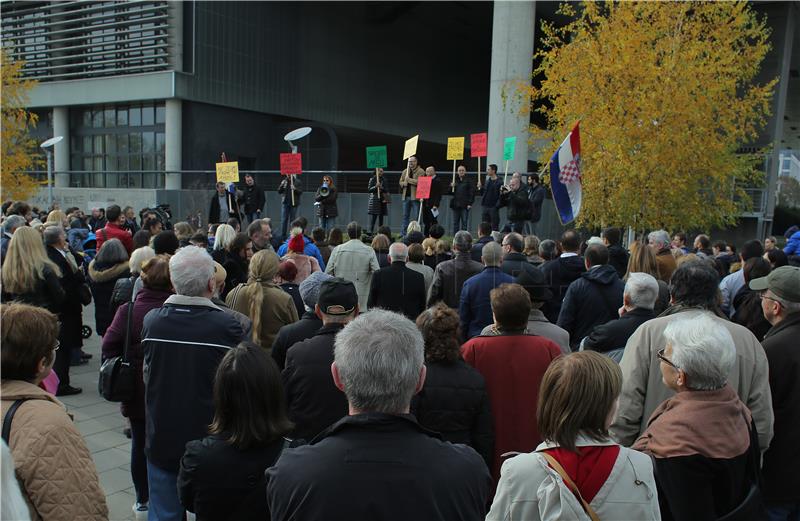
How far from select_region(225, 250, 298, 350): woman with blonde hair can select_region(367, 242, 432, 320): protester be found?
6.75 ft

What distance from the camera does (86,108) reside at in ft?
92.3

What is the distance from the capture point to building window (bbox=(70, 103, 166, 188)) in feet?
86.7

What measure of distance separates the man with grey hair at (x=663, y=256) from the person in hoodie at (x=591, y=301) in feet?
5.71

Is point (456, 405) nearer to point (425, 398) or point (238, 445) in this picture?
point (425, 398)

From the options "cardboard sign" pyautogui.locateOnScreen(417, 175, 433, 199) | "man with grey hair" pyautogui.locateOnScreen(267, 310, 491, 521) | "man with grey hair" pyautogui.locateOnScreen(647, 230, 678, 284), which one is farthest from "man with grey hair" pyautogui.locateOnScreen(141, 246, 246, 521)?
"cardboard sign" pyautogui.locateOnScreen(417, 175, 433, 199)

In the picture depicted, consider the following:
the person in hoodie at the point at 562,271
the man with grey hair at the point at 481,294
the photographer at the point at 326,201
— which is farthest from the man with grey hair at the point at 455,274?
the photographer at the point at 326,201

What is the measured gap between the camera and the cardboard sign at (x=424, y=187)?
13992 millimetres

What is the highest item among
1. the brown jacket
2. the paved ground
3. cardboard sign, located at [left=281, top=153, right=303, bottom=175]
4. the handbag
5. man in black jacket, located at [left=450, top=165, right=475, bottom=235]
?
cardboard sign, located at [left=281, top=153, right=303, bottom=175]

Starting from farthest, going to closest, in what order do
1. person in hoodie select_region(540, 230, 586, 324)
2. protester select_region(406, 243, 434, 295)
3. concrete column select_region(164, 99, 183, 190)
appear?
concrete column select_region(164, 99, 183, 190) < protester select_region(406, 243, 434, 295) < person in hoodie select_region(540, 230, 586, 324)

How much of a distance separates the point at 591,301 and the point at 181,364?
362cm

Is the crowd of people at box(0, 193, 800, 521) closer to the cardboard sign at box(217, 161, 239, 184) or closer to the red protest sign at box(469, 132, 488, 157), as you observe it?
the red protest sign at box(469, 132, 488, 157)

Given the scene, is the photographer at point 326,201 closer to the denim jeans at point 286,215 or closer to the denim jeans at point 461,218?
the denim jeans at point 286,215

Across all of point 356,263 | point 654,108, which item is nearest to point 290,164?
point 356,263

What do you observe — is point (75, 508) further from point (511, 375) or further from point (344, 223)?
point (344, 223)
